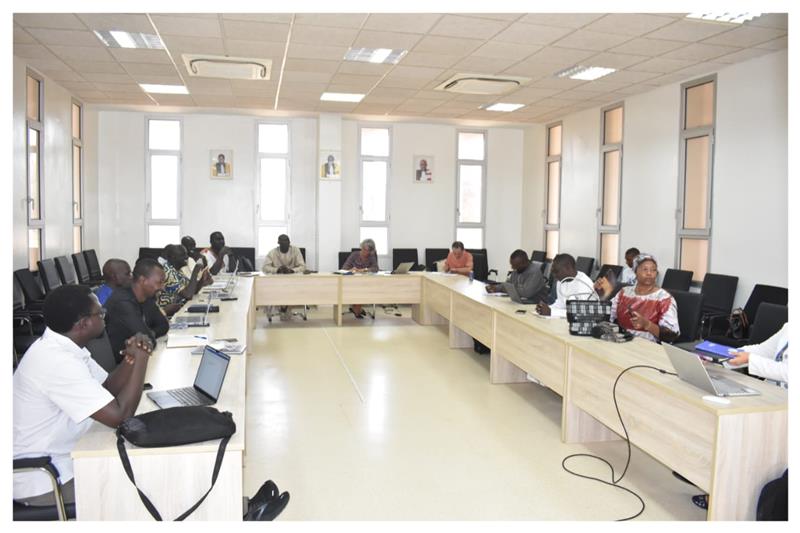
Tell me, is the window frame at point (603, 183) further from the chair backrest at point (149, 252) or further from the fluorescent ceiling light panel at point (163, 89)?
the chair backrest at point (149, 252)

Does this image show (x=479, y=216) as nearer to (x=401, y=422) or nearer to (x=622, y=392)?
(x=401, y=422)

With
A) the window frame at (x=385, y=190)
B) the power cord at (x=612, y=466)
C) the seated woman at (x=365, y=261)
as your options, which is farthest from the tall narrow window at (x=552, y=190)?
the power cord at (x=612, y=466)

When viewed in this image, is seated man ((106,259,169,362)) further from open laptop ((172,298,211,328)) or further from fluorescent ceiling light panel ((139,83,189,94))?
fluorescent ceiling light panel ((139,83,189,94))

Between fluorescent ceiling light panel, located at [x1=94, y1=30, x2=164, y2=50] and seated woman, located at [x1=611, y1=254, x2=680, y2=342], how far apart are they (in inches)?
190

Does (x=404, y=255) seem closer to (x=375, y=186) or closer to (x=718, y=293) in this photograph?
(x=375, y=186)

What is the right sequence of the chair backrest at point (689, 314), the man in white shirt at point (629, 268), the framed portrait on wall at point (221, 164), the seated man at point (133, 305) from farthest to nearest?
the framed portrait on wall at point (221, 164) < the man in white shirt at point (629, 268) < the chair backrest at point (689, 314) < the seated man at point (133, 305)

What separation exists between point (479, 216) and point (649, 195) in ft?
13.0

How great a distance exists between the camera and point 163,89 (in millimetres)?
A: 8602

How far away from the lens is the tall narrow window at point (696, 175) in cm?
724

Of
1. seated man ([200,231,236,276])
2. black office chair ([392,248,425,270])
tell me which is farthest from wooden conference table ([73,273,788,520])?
black office chair ([392,248,425,270])

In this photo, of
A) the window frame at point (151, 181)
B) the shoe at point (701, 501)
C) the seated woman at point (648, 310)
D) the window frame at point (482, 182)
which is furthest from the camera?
the window frame at point (482, 182)

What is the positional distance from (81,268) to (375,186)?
4945mm

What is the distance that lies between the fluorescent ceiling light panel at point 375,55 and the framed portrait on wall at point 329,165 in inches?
150

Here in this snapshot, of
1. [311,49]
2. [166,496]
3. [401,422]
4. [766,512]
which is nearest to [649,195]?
[311,49]
